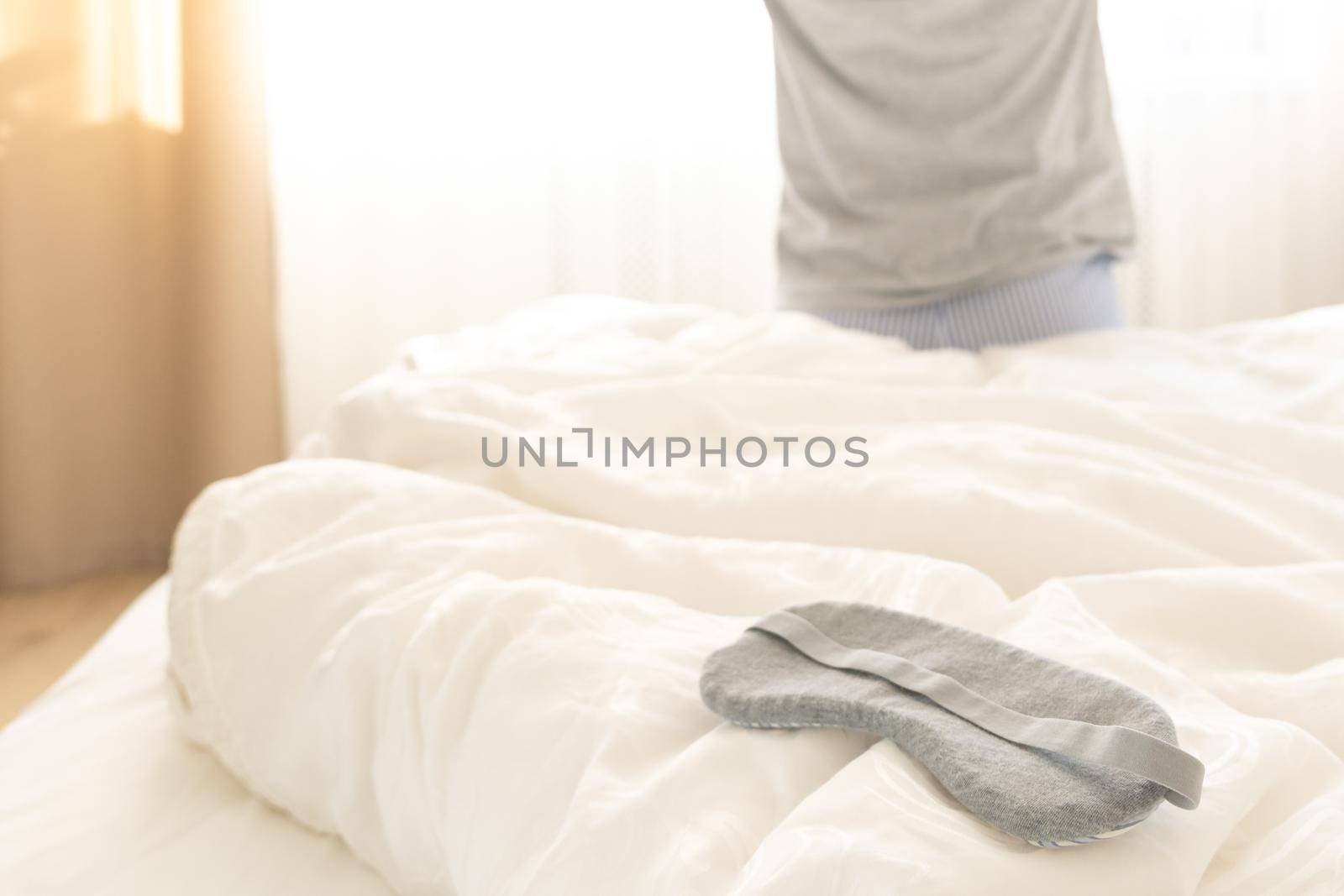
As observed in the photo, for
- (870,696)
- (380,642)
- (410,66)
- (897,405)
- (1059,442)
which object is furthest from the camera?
(410,66)

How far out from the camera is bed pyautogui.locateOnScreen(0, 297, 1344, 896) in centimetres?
45

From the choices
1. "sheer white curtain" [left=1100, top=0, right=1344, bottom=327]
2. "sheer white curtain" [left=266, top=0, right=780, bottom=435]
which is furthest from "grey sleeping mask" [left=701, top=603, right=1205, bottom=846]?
"sheer white curtain" [left=1100, top=0, right=1344, bottom=327]

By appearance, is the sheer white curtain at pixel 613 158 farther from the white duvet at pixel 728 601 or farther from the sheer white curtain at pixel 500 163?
Result: the white duvet at pixel 728 601

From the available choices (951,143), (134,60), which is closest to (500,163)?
(134,60)

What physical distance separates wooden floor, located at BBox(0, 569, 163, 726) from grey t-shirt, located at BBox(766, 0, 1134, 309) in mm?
1198

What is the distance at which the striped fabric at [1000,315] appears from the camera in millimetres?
1474

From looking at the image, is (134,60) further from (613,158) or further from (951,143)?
(951,143)

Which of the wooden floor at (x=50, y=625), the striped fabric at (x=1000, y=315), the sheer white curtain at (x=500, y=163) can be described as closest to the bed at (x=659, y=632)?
the striped fabric at (x=1000, y=315)

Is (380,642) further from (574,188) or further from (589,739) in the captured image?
(574,188)

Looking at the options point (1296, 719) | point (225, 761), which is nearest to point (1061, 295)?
point (1296, 719)

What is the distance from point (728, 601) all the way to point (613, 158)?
1.81 m

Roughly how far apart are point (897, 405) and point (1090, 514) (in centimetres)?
29

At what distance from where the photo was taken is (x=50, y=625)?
6.39 feet

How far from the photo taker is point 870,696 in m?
0.50
